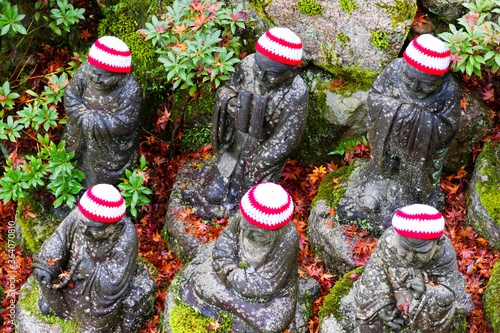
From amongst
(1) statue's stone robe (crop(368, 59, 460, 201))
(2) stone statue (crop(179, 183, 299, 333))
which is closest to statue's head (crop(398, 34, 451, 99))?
(1) statue's stone robe (crop(368, 59, 460, 201))

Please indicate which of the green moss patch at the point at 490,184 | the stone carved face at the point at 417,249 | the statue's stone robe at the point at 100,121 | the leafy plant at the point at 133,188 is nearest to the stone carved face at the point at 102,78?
the statue's stone robe at the point at 100,121

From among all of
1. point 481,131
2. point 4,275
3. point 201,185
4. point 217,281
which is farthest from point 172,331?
point 481,131

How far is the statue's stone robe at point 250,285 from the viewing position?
5.92m

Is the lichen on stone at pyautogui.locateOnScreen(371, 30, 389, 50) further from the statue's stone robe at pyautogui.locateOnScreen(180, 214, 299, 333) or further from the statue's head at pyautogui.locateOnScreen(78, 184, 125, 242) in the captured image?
the statue's head at pyautogui.locateOnScreen(78, 184, 125, 242)

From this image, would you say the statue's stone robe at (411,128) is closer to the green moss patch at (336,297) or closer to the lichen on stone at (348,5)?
the green moss patch at (336,297)

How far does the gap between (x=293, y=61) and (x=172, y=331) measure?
3141mm

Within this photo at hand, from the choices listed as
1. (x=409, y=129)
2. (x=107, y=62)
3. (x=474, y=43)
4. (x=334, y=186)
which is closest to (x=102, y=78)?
(x=107, y=62)

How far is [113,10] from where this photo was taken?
29.1ft

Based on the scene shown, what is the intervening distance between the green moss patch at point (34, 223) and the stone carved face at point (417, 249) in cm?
451

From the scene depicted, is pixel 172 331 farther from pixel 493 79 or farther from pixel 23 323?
pixel 493 79

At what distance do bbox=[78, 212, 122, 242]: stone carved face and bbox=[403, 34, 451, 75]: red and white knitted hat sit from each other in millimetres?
3461

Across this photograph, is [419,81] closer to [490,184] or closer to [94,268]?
[490,184]

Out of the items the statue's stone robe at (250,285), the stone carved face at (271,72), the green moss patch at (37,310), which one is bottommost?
the green moss patch at (37,310)

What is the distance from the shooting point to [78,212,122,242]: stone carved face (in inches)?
230
